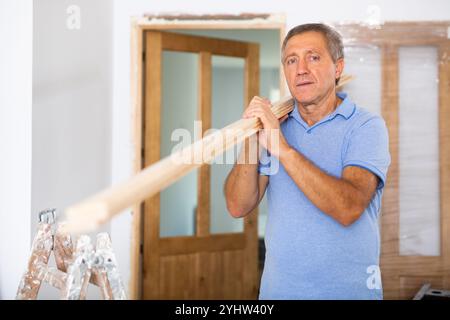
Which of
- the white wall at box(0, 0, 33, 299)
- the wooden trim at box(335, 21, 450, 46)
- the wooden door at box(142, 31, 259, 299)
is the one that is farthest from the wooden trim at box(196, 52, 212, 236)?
the white wall at box(0, 0, 33, 299)

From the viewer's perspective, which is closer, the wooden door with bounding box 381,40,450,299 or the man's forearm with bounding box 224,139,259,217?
the man's forearm with bounding box 224,139,259,217

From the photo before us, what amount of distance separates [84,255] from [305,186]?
1.90ft

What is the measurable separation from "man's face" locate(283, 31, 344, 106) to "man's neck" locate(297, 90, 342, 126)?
0.06 feet

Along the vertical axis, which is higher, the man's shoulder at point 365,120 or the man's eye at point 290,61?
the man's eye at point 290,61

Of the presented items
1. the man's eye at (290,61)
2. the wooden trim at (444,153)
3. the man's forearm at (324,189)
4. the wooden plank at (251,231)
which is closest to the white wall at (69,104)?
the wooden plank at (251,231)

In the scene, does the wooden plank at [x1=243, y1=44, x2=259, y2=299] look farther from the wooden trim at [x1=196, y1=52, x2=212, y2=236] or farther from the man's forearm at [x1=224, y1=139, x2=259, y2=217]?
the man's forearm at [x1=224, y1=139, x2=259, y2=217]

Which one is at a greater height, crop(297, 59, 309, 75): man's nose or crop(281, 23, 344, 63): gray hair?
crop(281, 23, 344, 63): gray hair

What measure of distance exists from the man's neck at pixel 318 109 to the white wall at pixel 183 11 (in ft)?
4.82

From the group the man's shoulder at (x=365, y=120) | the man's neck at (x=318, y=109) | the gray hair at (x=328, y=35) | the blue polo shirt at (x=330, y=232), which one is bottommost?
the blue polo shirt at (x=330, y=232)

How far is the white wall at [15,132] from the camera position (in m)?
2.26

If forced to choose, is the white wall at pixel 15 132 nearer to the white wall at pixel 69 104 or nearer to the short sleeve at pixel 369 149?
the white wall at pixel 69 104

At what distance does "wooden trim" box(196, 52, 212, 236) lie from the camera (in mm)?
3445

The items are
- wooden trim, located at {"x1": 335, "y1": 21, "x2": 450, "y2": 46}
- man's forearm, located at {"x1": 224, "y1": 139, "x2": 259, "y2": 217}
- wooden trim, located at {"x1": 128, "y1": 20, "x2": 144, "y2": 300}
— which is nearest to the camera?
man's forearm, located at {"x1": 224, "y1": 139, "x2": 259, "y2": 217}

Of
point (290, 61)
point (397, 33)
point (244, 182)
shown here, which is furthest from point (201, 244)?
point (290, 61)
